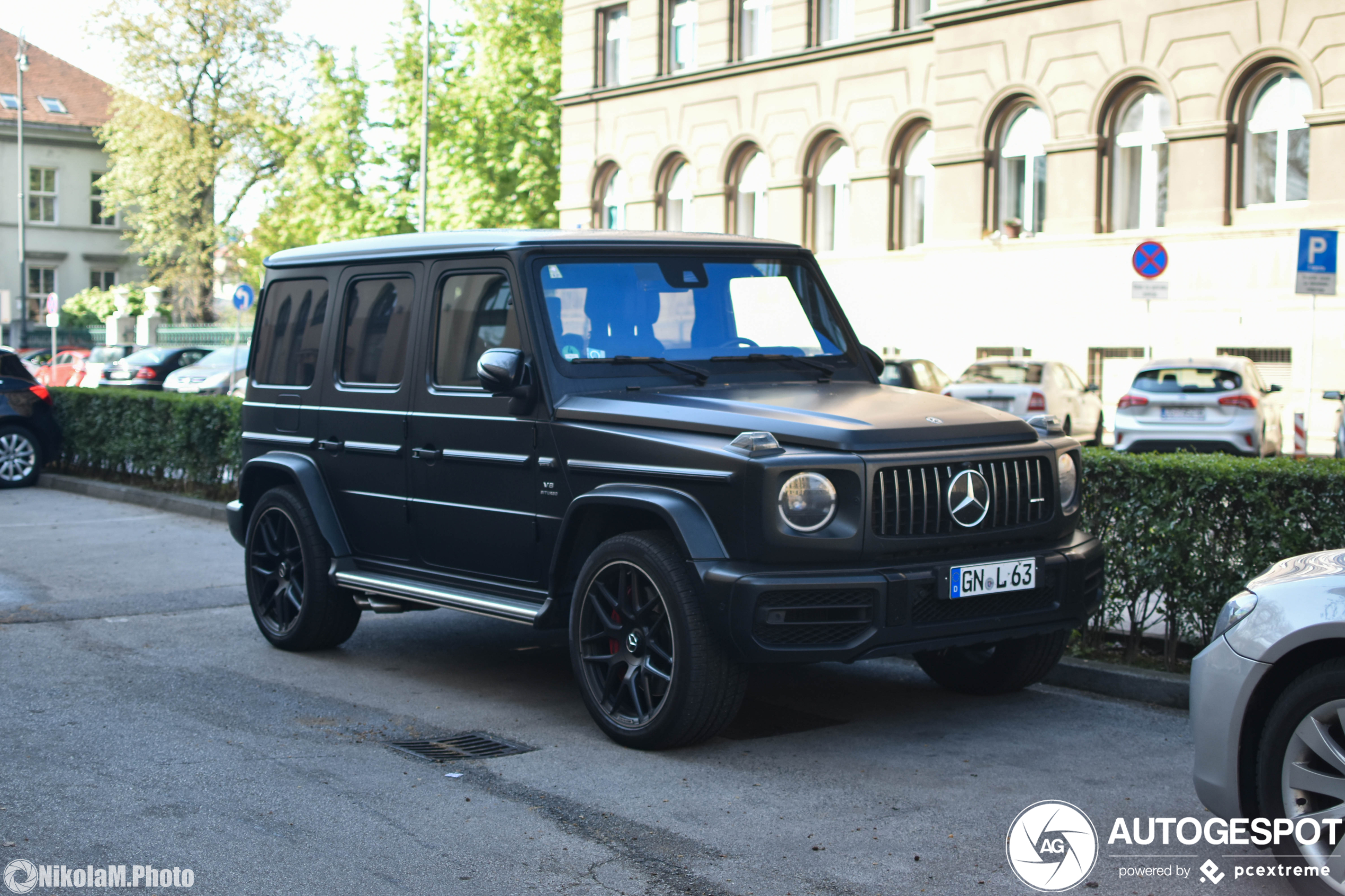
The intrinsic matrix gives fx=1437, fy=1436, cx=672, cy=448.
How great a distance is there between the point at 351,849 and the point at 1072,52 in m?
25.9

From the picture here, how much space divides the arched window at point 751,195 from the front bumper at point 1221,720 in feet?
99.2

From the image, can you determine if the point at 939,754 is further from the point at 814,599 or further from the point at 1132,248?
the point at 1132,248

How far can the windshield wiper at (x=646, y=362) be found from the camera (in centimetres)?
635

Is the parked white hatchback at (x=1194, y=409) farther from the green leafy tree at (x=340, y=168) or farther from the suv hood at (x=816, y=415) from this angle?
the green leafy tree at (x=340, y=168)

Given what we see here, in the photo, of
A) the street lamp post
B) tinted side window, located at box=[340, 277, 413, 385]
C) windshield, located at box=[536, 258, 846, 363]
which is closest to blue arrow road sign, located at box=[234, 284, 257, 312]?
the street lamp post

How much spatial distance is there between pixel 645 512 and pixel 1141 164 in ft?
77.4

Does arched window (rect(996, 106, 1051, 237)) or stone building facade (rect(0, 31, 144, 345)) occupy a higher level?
stone building facade (rect(0, 31, 144, 345))

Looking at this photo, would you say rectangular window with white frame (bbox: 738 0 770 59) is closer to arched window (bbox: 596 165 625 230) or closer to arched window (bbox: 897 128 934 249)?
arched window (bbox: 897 128 934 249)

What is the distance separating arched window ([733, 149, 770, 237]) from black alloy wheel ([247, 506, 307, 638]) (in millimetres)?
26707

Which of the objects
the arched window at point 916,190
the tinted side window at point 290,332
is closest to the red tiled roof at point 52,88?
the arched window at point 916,190

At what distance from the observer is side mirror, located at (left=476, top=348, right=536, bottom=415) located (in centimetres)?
614

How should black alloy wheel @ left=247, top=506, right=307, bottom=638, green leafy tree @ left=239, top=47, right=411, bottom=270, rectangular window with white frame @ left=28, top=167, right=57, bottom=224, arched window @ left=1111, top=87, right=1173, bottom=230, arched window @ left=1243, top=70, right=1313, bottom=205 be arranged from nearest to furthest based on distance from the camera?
black alloy wheel @ left=247, top=506, right=307, bottom=638 → arched window @ left=1243, top=70, right=1313, bottom=205 → arched window @ left=1111, top=87, right=1173, bottom=230 → green leafy tree @ left=239, top=47, right=411, bottom=270 → rectangular window with white frame @ left=28, top=167, right=57, bottom=224

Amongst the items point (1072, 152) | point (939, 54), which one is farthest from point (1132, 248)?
point (939, 54)

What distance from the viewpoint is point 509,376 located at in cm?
614
